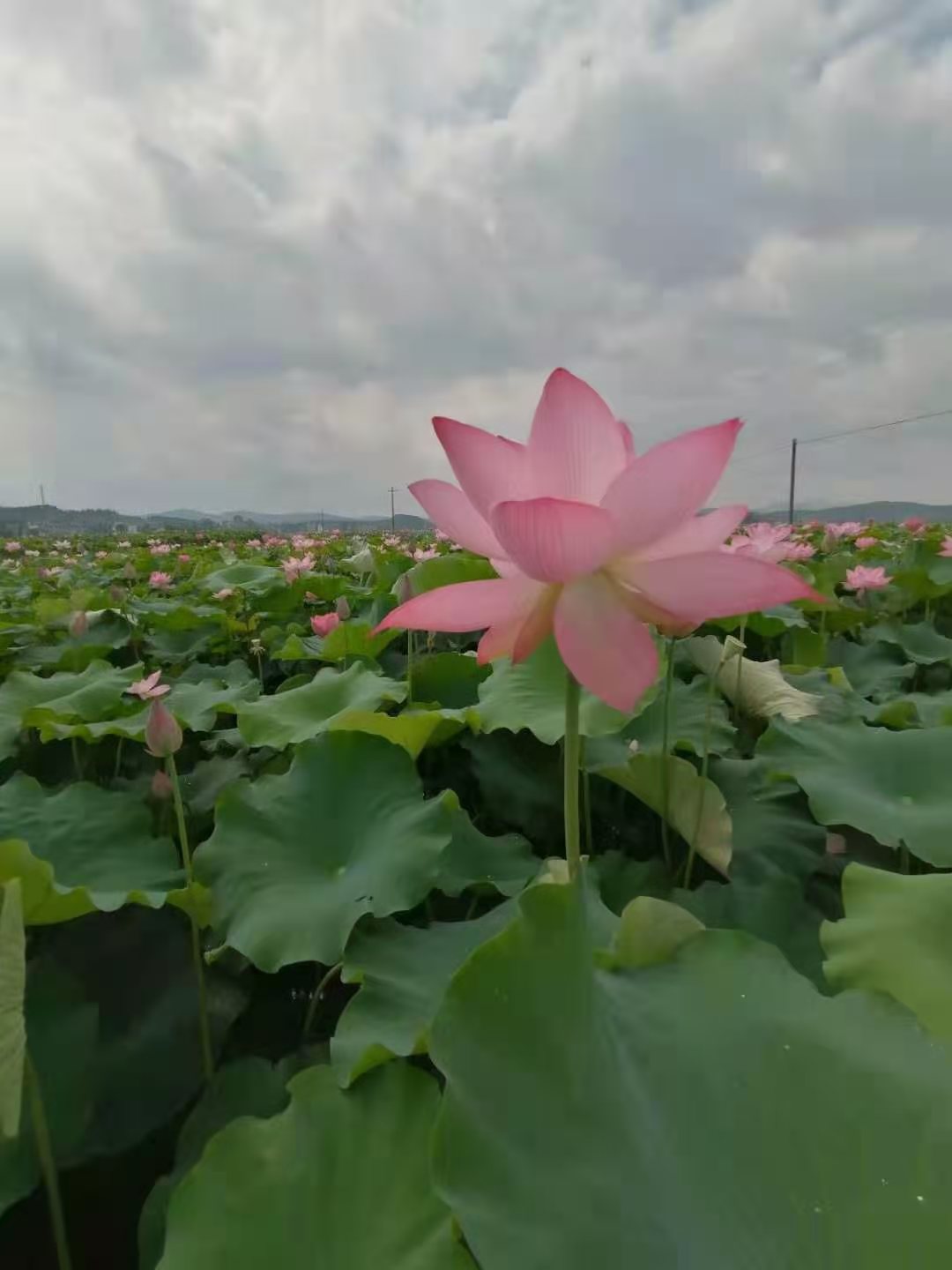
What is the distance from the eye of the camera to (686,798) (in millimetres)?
818

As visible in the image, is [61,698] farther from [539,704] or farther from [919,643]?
[919,643]

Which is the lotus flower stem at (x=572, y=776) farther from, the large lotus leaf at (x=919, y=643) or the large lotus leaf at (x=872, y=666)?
the large lotus leaf at (x=919, y=643)

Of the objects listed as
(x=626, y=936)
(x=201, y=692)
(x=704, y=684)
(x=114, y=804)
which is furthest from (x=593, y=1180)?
(x=201, y=692)

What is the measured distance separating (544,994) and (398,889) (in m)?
0.30

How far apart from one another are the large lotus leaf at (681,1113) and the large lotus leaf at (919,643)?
134cm

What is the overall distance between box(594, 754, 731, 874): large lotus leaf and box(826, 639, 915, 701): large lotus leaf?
0.75 meters

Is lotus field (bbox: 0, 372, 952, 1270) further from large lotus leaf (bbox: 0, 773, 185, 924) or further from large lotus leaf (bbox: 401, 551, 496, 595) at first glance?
large lotus leaf (bbox: 401, 551, 496, 595)

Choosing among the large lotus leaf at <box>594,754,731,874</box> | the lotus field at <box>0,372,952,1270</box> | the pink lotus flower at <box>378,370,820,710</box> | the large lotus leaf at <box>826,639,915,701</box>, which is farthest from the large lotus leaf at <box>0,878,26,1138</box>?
the large lotus leaf at <box>826,639,915,701</box>

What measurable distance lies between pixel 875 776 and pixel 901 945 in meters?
0.45

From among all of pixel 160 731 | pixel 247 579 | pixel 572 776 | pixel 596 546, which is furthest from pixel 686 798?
pixel 247 579

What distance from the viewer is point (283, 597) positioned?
8.09ft

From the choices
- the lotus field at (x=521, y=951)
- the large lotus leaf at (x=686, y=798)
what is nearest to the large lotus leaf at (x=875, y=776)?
the lotus field at (x=521, y=951)

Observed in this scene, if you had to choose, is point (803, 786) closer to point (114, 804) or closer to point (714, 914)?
point (714, 914)

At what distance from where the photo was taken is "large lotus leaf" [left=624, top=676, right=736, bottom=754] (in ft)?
3.32
